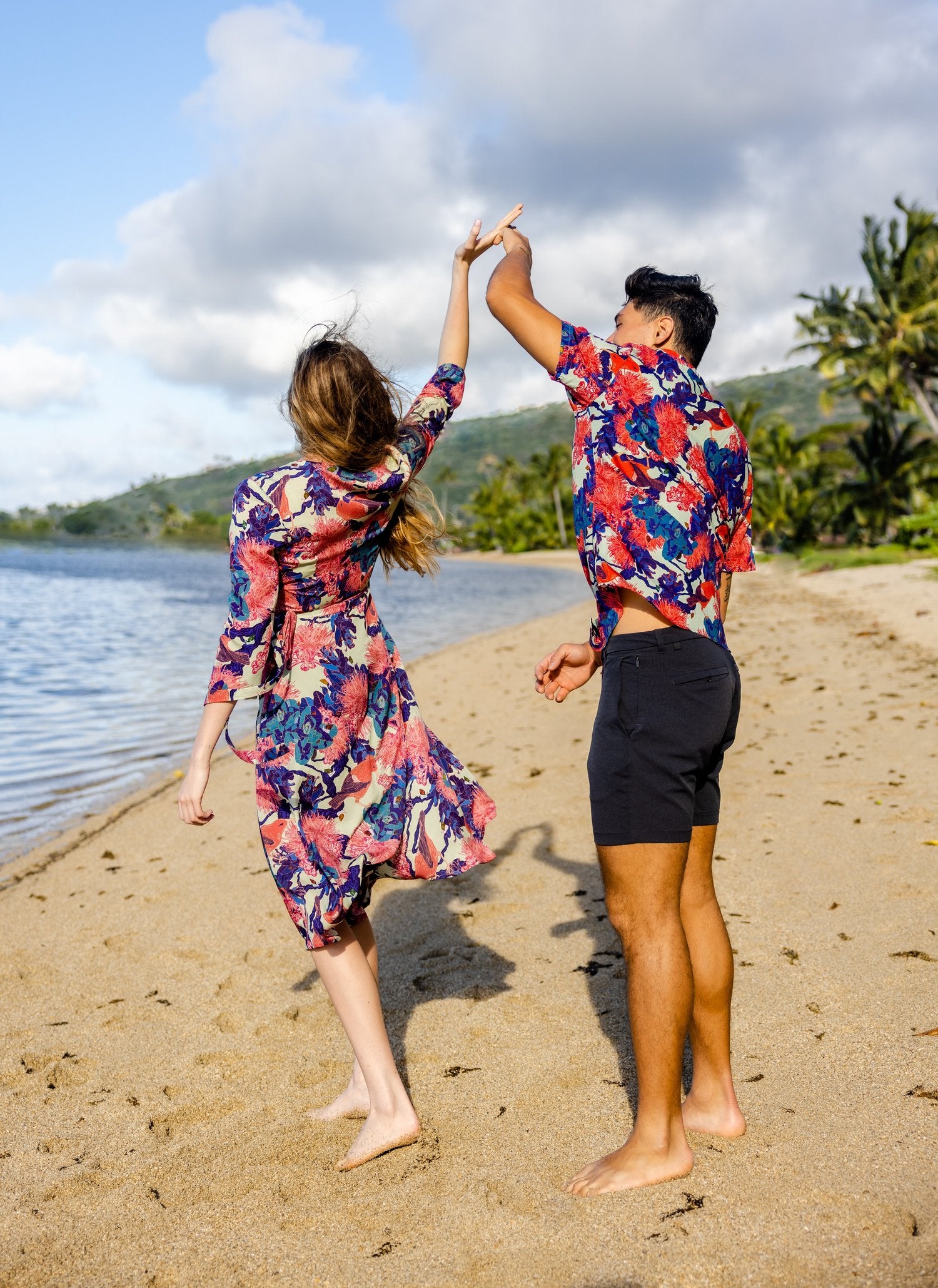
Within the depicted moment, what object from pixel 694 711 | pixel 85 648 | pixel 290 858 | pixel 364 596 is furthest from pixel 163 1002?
pixel 85 648

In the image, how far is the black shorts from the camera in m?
2.21

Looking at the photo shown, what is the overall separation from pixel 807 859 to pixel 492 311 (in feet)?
10.7

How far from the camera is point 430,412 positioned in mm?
2848

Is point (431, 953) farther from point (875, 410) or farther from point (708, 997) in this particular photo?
point (875, 410)

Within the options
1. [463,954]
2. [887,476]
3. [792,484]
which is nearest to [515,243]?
[463,954]

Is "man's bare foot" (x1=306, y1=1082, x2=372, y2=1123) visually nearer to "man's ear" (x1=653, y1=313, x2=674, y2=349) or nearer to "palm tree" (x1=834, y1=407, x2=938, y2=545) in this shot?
"man's ear" (x1=653, y1=313, x2=674, y2=349)

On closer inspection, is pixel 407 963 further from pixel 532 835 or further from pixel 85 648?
pixel 85 648

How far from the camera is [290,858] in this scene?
8.70 feet

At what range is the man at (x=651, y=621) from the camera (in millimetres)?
2219

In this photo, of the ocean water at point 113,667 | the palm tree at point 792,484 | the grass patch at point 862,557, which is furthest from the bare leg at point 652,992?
the palm tree at point 792,484

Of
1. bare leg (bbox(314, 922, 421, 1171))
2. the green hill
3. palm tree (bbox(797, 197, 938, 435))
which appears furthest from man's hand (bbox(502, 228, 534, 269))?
the green hill

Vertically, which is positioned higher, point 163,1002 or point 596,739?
point 596,739

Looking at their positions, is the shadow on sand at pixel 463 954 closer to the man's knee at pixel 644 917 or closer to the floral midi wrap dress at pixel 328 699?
the man's knee at pixel 644 917

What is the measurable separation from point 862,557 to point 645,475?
28.4 meters
